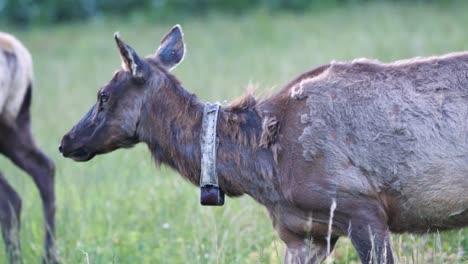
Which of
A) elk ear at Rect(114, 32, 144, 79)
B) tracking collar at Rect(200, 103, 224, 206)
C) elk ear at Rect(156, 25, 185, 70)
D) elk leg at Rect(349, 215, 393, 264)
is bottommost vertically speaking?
elk leg at Rect(349, 215, 393, 264)

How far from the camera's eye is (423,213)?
5.16 metres

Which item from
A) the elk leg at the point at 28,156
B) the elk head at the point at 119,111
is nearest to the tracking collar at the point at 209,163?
the elk head at the point at 119,111

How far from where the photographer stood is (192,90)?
14.1m

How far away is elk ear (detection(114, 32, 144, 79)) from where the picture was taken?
17.8 ft

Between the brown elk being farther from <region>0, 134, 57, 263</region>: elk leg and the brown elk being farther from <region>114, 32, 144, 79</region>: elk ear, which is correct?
<region>0, 134, 57, 263</region>: elk leg

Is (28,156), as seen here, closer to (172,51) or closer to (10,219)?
(10,219)

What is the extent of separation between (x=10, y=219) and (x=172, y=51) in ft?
8.29

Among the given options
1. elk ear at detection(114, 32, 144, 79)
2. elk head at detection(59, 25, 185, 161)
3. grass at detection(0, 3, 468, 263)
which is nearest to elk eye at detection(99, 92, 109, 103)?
elk head at detection(59, 25, 185, 161)

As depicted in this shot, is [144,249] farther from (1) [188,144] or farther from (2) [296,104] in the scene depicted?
(2) [296,104]

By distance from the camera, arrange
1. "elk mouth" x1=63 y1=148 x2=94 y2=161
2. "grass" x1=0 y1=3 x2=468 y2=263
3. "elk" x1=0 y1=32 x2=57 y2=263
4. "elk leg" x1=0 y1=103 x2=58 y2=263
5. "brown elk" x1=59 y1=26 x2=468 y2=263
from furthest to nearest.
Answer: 1. "elk leg" x1=0 y1=103 x2=58 y2=263
2. "elk" x1=0 y1=32 x2=57 y2=263
3. "grass" x1=0 y1=3 x2=468 y2=263
4. "elk mouth" x1=63 y1=148 x2=94 y2=161
5. "brown elk" x1=59 y1=26 x2=468 y2=263

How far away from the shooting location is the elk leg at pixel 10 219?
709 cm

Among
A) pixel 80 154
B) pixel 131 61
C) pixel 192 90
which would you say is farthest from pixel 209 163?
pixel 192 90

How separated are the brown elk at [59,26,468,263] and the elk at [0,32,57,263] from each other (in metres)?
2.08

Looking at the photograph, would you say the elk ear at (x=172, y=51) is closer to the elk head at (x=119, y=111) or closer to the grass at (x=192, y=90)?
the elk head at (x=119, y=111)
